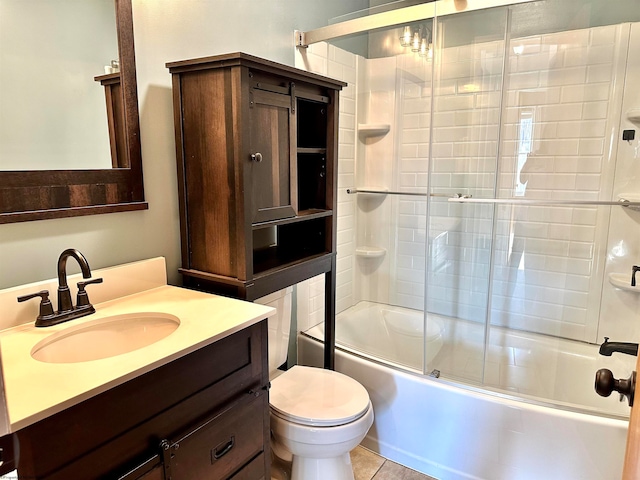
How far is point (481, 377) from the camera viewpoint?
2.23 m

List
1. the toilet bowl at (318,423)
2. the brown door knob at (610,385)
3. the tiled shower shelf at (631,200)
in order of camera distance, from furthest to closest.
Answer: the tiled shower shelf at (631,200), the toilet bowl at (318,423), the brown door knob at (610,385)

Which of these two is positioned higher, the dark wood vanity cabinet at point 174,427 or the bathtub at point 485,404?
the dark wood vanity cabinet at point 174,427

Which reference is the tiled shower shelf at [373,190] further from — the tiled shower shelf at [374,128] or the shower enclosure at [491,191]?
the tiled shower shelf at [374,128]

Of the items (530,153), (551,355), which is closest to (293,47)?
(530,153)

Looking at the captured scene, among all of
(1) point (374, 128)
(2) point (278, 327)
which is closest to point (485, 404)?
(2) point (278, 327)

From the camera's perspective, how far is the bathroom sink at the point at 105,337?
3.74 ft

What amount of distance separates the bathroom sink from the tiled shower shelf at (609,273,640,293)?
2.16 meters

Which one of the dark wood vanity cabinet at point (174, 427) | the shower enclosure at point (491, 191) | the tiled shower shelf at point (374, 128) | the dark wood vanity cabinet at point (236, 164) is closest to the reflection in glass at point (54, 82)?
the dark wood vanity cabinet at point (236, 164)

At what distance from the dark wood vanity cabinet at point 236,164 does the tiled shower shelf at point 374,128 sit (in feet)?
Answer: 3.06

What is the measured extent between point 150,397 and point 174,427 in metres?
0.13

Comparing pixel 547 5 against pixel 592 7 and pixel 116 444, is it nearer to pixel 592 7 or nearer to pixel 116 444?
pixel 592 7

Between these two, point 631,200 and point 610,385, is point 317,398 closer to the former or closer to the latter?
point 610,385

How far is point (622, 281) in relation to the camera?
2186 mm

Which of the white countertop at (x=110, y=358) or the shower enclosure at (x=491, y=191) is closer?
the white countertop at (x=110, y=358)
